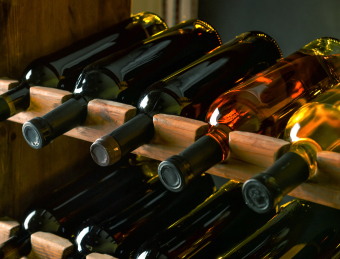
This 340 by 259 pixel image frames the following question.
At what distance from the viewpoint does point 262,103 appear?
58cm

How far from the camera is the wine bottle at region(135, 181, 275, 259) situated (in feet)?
2.07

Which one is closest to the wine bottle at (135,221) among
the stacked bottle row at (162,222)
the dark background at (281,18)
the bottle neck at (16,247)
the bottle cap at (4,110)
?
the stacked bottle row at (162,222)

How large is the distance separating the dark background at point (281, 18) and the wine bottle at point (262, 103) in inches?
11.3

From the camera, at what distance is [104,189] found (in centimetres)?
79

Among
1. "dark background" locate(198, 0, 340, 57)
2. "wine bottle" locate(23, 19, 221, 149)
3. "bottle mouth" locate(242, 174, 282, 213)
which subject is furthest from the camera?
"dark background" locate(198, 0, 340, 57)

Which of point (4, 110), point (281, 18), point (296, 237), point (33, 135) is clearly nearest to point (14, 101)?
point (4, 110)

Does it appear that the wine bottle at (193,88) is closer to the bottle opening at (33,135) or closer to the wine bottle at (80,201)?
the bottle opening at (33,135)

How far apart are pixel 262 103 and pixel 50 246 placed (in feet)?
1.26

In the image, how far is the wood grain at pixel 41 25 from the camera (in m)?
0.74

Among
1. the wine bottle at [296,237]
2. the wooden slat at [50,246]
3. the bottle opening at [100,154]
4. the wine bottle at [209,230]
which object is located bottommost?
the wooden slat at [50,246]

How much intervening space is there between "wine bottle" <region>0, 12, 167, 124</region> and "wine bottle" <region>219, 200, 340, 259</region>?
15.3 inches

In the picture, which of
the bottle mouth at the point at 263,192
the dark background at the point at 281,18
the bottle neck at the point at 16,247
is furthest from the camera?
the dark background at the point at 281,18

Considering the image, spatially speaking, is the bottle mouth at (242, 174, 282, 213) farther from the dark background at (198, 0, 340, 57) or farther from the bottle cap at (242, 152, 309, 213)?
the dark background at (198, 0, 340, 57)

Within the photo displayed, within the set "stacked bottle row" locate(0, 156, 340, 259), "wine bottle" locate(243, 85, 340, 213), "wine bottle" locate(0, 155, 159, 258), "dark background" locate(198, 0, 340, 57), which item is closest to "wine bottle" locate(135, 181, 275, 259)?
"stacked bottle row" locate(0, 156, 340, 259)
